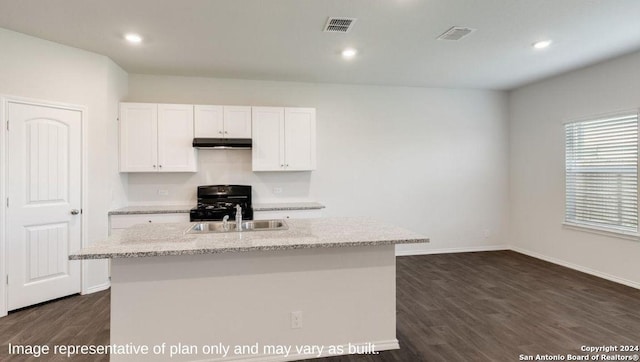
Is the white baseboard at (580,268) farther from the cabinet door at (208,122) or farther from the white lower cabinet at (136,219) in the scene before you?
the white lower cabinet at (136,219)

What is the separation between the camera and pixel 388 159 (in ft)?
17.4

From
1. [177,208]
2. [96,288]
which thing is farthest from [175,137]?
[96,288]

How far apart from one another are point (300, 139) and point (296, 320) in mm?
2774

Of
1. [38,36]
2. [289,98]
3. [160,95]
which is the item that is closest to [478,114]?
[289,98]

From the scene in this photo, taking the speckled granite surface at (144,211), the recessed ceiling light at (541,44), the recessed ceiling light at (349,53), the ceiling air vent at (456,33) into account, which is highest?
the recessed ceiling light at (349,53)

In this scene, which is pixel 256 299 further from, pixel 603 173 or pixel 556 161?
pixel 556 161

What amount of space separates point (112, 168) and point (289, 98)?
252 cm

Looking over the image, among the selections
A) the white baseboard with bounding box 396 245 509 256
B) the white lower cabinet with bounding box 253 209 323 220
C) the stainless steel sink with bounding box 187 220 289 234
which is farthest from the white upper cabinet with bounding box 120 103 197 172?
the white baseboard with bounding box 396 245 509 256

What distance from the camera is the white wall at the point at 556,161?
3967mm

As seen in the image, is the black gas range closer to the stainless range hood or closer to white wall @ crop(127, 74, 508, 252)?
white wall @ crop(127, 74, 508, 252)

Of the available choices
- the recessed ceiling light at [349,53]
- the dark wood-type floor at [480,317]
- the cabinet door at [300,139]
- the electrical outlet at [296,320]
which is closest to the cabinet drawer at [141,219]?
the dark wood-type floor at [480,317]

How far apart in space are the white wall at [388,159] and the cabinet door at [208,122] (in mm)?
377

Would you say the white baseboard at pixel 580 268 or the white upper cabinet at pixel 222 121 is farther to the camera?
the white upper cabinet at pixel 222 121

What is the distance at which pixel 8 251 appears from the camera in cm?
317
